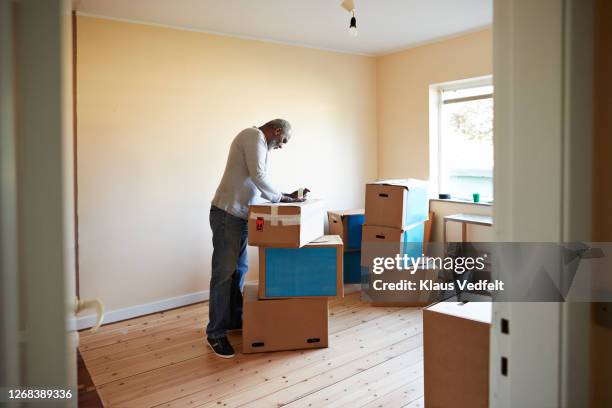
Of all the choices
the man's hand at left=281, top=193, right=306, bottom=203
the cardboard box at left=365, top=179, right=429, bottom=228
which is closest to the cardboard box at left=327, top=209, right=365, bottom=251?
the cardboard box at left=365, top=179, right=429, bottom=228

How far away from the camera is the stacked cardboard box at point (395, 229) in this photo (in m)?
3.95

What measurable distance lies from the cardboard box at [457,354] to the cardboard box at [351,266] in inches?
95.7

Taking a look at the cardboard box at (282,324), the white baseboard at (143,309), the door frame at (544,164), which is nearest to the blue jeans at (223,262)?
the cardboard box at (282,324)

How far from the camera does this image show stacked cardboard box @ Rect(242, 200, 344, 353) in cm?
294

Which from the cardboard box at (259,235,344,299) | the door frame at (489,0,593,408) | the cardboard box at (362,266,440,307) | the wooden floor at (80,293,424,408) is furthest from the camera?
the cardboard box at (362,266,440,307)

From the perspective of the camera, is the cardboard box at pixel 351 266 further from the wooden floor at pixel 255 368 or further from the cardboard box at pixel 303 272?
the cardboard box at pixel 303 272

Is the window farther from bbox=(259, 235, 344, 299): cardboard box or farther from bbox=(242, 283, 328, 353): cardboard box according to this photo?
bbox=(242, 283, 328, 353): cardboard box

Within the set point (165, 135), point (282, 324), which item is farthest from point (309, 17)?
point (282, 324)

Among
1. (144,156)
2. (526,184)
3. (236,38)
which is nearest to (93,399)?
(144,156)

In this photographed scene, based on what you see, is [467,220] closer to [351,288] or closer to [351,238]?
[351,238]

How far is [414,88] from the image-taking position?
16.0ft

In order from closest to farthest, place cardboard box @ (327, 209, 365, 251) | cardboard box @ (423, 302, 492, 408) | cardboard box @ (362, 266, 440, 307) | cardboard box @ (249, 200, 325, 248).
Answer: cardboard box @ (423, 302, 492, 408), cardboard box @ (249, 200, 325, 248), cardboard box @ (362, 266, 440, 307), cardboard box @ (327, 209, 365, 251)

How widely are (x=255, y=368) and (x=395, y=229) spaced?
5.62ft

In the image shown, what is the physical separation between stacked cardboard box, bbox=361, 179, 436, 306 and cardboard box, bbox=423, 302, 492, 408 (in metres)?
1.95
